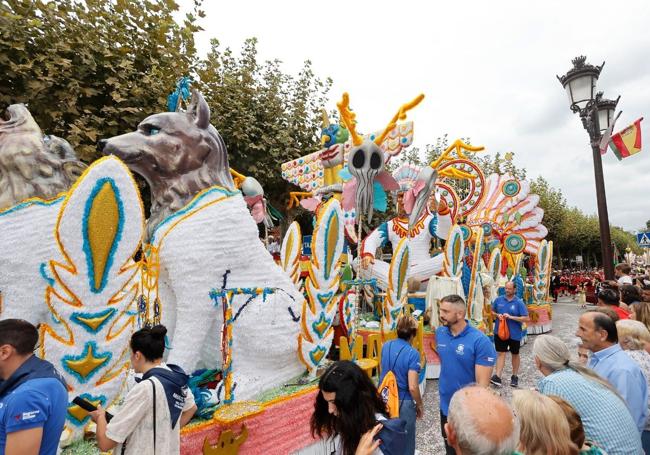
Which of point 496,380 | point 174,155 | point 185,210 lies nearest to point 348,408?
point 185,210

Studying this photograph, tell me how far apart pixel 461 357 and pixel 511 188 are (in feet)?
30.8

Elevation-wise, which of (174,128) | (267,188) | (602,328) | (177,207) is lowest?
(602,328)

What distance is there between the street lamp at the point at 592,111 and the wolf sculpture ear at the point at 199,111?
4.57 m

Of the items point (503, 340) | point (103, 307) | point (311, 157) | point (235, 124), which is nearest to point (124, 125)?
point (235, 124)

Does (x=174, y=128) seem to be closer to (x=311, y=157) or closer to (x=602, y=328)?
(x=602, y=328)

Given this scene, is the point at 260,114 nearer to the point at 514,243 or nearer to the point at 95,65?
the point at 95,65

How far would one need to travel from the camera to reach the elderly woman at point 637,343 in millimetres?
2449

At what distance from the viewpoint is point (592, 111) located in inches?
203

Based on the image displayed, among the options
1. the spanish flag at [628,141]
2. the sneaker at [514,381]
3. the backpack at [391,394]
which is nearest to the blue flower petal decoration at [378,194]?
the backpack at [391,394]

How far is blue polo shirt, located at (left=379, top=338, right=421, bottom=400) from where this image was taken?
2744 mm

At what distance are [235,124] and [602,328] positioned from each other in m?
7.24

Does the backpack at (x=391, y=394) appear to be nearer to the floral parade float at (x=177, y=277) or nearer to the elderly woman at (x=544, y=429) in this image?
the floral parade float at (x=177, y=277)

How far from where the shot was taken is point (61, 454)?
2.22 m

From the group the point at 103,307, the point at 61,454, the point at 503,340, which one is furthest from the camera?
the point at 503,340
